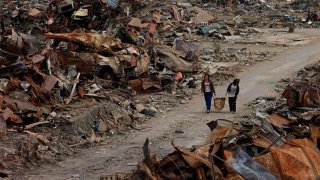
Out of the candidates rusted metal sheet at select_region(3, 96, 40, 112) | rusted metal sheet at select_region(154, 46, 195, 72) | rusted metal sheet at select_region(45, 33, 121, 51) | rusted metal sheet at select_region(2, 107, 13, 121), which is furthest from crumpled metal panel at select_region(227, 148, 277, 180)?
rusted metal sheet at select_region(154, 46, 195, 72)

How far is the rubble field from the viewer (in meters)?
8.41

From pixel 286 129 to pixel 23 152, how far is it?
17.7 ft

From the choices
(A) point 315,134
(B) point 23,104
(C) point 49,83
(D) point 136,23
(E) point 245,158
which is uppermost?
(E) point 245,158

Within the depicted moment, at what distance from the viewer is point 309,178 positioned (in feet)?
24.2

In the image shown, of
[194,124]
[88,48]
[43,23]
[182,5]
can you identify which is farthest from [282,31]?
[194,124]

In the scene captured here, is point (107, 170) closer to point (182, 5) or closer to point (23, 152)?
point (23, 152)

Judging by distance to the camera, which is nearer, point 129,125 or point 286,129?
point 286,129

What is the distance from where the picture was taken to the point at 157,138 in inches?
503

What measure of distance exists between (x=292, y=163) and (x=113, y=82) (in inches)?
400

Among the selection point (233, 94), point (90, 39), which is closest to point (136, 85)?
point (90, 39)

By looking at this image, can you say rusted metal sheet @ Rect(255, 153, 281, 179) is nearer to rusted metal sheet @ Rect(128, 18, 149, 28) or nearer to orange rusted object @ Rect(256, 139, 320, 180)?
→ orange rusted object @ Rect(256, 139, 320, 180)

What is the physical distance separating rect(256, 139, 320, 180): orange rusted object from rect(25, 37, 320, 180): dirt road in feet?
12.2

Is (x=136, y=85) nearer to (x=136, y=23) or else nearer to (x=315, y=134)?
(x=315, y=134)

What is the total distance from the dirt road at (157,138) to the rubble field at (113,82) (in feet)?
1.00
